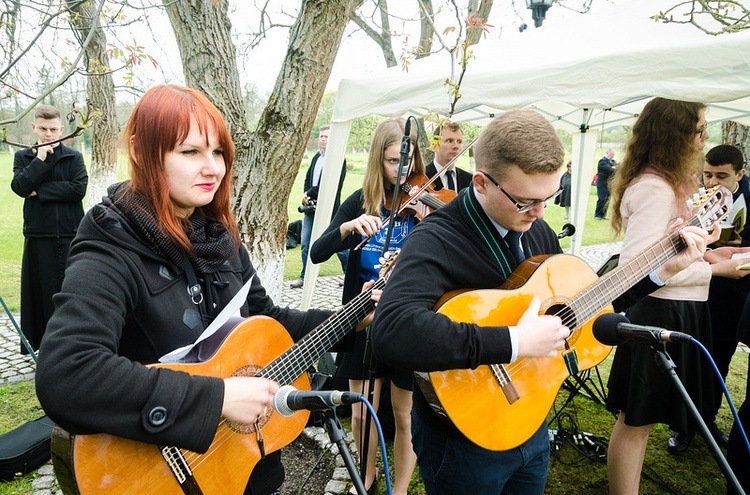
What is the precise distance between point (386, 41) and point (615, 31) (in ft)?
35.0

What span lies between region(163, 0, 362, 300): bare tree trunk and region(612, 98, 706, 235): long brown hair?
222 cm

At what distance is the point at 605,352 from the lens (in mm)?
2111

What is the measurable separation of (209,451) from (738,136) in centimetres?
686

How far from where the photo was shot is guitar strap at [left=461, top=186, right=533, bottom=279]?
174cm

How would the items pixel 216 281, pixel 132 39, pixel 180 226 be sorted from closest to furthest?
pixel 180 226 < pixel 216 281 < pixel 132 39

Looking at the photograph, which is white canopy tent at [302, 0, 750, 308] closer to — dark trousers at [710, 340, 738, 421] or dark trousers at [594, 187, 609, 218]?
dark trousers at [710, 340, 738, 421]

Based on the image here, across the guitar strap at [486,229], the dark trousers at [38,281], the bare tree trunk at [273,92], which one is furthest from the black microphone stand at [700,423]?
the dark trousers at [38,281]

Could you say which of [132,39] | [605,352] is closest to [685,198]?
[605,352]

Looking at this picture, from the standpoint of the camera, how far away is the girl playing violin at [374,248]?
283 cm

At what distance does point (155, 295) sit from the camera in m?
1.42

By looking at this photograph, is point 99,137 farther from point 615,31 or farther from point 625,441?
point 625,441

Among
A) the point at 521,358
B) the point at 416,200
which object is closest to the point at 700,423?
the point at 521,358

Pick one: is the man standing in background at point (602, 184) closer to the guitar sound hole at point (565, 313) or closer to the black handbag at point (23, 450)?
the guitar sound hole at point (565, 313)

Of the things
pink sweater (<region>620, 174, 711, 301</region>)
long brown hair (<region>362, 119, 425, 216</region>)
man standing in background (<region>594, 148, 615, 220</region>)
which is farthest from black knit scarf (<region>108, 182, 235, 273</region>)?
man standing in background (<region>594, 148, 615, 220</region>)
